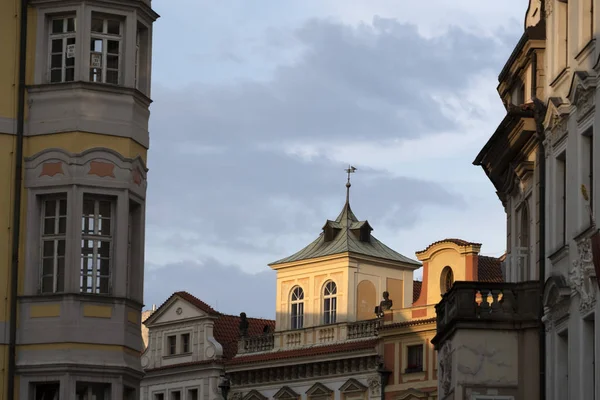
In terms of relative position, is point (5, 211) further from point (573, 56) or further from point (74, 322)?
point (573, 56)

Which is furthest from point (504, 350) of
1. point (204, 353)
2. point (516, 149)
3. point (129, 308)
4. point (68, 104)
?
point (204, 353)

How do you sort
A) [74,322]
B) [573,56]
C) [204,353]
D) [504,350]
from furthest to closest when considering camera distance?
[204,353] → [504,350] → [573,56] → [74,322]

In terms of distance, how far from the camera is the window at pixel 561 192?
35.4 meters

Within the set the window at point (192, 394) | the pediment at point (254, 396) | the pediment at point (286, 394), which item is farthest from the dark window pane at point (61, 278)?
the window at point (192, 394)

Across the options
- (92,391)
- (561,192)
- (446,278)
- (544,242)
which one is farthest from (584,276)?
(446,278)

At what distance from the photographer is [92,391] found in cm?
3266

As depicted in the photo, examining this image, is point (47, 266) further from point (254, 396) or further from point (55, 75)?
point (254, 396)

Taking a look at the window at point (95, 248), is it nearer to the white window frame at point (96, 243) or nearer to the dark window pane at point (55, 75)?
the white window frame at point (96, 243)

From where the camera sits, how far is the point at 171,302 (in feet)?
260

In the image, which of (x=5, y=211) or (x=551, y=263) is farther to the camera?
(x=551, y=263)

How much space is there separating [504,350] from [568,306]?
3085 mm

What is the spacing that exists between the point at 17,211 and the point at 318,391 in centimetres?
3937

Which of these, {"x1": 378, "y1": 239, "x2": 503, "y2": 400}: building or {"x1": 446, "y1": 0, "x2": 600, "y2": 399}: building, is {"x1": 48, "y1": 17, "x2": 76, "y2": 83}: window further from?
{"x1": 378, "y1": 239, "x2": 503, "y2": 400}: building

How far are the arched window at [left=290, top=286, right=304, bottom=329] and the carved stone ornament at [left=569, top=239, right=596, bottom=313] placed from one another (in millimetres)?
41767
